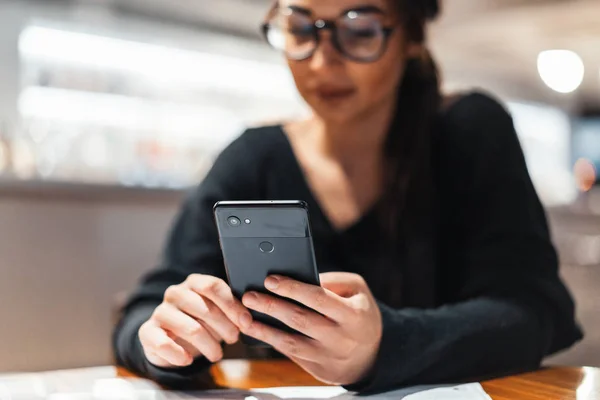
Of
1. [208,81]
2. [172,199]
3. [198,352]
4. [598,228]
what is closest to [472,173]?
[198,352]

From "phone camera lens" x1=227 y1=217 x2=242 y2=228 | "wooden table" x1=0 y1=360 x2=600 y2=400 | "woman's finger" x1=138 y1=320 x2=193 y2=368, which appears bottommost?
"wooden table" x1=0 y1=360 x2=600 y2=400

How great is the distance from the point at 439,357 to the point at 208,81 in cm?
363

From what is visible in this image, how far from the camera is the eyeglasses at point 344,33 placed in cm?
85

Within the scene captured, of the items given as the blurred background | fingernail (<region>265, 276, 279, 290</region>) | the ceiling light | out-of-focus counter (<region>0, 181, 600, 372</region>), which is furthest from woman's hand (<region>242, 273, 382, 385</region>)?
the ceiling light

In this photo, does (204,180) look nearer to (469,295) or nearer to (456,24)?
(469,295)

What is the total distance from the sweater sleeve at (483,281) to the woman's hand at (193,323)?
0.46 feet

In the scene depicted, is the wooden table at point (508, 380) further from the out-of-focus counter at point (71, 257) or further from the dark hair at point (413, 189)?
the out-of-focus counter at point (71, 257)

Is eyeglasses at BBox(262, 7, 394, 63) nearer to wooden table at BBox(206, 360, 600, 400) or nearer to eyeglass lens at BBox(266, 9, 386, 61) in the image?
eyeglass lens at BBox(266, 9, 386, 61)

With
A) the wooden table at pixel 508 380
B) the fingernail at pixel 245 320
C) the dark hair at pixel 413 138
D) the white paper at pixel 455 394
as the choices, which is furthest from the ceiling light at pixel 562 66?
the fingernail at pixel 245 320

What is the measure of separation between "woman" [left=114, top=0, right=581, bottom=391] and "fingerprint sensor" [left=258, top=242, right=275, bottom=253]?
0.24 feet

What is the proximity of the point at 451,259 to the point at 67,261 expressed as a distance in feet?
4.29

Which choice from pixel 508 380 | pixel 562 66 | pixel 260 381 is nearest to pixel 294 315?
pixel 260 381

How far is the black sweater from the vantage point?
706 millimetres

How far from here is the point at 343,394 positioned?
0.64 meters
